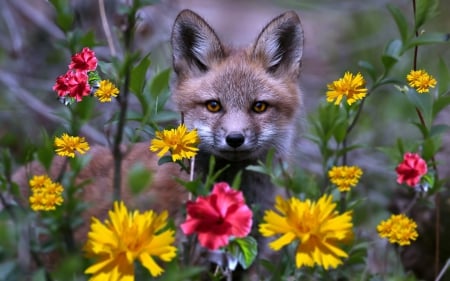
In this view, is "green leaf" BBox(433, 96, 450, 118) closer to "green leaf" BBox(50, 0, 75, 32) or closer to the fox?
the fox

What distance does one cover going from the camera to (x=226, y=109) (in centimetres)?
387

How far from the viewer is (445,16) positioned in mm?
8203

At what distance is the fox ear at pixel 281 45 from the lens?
4070 mm

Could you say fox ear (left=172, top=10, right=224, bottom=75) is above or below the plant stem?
above

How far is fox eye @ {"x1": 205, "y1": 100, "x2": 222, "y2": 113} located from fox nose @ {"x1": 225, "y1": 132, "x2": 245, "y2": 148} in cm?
33

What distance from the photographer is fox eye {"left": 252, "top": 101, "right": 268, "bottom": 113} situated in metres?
3.95

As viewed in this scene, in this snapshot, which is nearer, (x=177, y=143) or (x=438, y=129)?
(x=177, y=143)

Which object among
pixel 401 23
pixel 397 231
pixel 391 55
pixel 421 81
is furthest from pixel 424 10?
pixel 397 231

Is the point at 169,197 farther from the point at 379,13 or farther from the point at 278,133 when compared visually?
the point at 379,13

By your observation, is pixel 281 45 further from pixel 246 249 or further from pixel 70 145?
pixel 246 249

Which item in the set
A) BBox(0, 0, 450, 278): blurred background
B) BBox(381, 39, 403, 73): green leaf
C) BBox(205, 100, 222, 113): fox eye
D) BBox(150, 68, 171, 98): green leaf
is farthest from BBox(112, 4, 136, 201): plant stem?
BBox(0, 0, 450, 278): blurred background

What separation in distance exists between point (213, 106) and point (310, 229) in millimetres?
1709

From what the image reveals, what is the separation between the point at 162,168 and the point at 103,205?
18.9 inches

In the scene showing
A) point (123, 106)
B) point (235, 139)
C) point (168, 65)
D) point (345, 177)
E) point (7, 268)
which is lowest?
point (7, 268)
